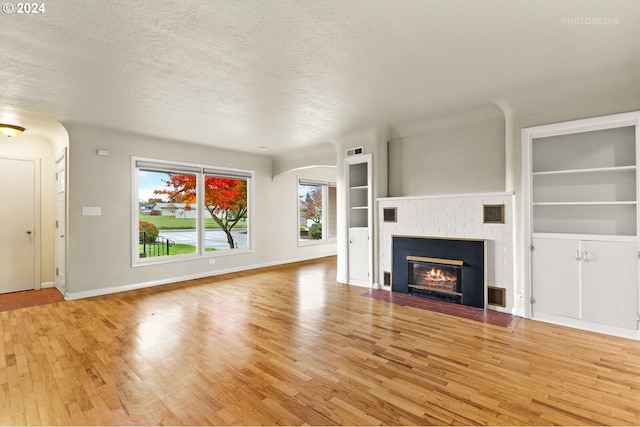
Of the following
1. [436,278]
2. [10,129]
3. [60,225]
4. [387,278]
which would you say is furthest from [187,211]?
[436,278]

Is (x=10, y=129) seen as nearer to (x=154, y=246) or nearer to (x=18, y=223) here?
(x=18, y=223)

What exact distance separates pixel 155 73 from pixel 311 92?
1648mm

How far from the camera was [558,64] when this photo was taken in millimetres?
2971

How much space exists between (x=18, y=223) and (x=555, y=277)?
27.3 ft

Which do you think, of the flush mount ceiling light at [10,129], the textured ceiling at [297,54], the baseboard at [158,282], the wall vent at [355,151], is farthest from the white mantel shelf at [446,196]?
the flush mount ceiling light at [10,129]

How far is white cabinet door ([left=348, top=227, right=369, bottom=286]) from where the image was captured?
17.9ft

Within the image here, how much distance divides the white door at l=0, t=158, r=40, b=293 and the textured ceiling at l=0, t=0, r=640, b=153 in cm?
178

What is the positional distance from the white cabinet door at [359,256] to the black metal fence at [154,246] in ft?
11.8

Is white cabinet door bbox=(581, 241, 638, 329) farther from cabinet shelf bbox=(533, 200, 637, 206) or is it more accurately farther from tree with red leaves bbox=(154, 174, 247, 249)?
tree with red leaves bbox=(154, 174, 247, 249)

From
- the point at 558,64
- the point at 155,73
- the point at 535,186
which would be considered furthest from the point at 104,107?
the point at 535,186

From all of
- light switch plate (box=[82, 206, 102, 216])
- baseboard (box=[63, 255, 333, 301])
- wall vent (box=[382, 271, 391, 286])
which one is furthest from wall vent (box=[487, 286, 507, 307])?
light switch plate (box=[82, 206, 102, 216])

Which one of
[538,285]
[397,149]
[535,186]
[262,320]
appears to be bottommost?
[262,320]

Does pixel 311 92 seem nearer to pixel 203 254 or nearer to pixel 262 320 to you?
pixel 262 320

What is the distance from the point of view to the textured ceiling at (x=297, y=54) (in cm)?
216
